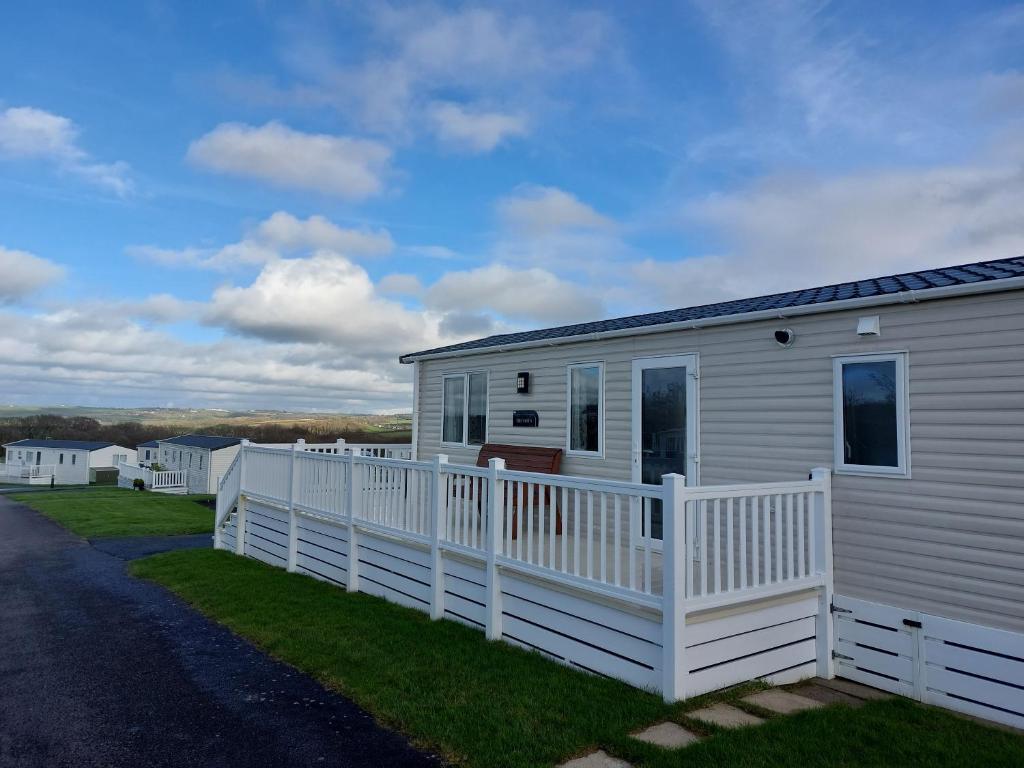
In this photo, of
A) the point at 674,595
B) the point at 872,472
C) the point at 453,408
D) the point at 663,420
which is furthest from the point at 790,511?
the point at 453,408

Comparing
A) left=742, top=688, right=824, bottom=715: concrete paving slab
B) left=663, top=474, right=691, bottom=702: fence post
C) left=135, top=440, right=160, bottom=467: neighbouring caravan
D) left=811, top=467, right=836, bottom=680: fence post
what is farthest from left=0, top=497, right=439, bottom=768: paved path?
left=135, top=440, right=160, bottom=467: neighbouring caravan

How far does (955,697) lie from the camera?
14.5 feet

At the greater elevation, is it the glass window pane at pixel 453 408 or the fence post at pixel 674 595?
the glass window pane at pixel 453 408

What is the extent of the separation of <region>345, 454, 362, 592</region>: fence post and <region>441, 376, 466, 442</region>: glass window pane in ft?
8.07

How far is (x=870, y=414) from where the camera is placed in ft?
16.4

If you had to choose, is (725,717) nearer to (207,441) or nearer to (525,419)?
(525,419)

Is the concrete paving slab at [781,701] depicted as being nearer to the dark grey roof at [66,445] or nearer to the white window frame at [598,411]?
the white window frame at [598,411]

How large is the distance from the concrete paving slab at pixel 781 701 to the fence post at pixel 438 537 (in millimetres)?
2979

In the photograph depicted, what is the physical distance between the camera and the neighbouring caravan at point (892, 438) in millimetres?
4281

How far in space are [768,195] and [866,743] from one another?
1166cm

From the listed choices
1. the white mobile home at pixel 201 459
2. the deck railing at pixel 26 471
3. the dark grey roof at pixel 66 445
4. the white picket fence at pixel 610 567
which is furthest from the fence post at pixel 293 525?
the dark grey roof at pixel 66 445

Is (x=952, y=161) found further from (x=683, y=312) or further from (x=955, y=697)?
(x=955, y=697)

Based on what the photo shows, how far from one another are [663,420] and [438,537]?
108 inches

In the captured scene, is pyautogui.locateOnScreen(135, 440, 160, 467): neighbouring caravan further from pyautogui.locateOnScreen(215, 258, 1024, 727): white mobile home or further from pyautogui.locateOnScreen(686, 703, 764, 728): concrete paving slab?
pyautogui.locateOnScreen(686, 703, 764, 728): concrete paving slab
